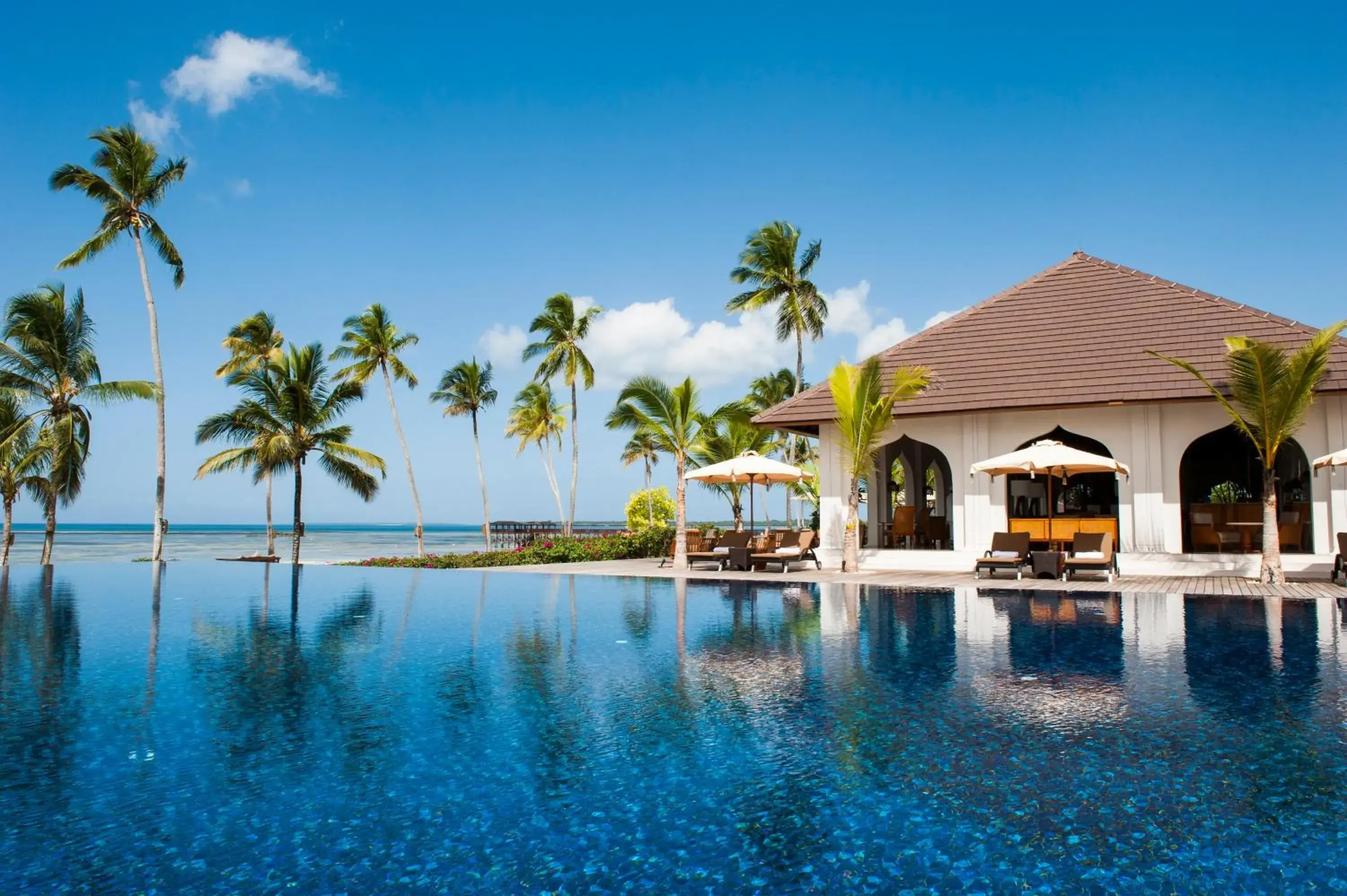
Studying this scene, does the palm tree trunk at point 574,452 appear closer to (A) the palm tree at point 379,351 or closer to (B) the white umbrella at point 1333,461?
(A) the palm tree at point 379,351

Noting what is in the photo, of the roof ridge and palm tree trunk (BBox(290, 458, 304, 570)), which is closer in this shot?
the roof ridge

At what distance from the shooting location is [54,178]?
2192 cm

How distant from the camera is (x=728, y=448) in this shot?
25.8 metres

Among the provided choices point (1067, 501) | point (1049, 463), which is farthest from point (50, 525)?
point (1067, 501)

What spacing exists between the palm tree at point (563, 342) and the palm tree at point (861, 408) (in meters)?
16.4

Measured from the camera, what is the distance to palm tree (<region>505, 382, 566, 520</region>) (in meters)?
43.5

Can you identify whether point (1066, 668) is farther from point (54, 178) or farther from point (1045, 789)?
point (54, 178)

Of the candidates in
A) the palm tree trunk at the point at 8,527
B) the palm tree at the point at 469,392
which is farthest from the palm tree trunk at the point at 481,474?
the palm tree trunk at the point at 8,527

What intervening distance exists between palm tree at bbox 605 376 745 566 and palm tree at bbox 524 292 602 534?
12.2 meters

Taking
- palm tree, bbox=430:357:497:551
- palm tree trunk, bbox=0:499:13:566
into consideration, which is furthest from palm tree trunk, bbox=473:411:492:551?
palm tree trunk, bbox=0:499:13:566

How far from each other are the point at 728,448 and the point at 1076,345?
34.0 ft

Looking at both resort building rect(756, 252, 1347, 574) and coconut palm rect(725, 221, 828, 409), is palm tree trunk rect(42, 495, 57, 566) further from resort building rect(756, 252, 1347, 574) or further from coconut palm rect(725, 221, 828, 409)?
coconut palm rect(725, 221, 828, 409)

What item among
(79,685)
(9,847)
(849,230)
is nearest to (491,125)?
(849,230)

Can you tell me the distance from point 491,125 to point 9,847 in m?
21.6
